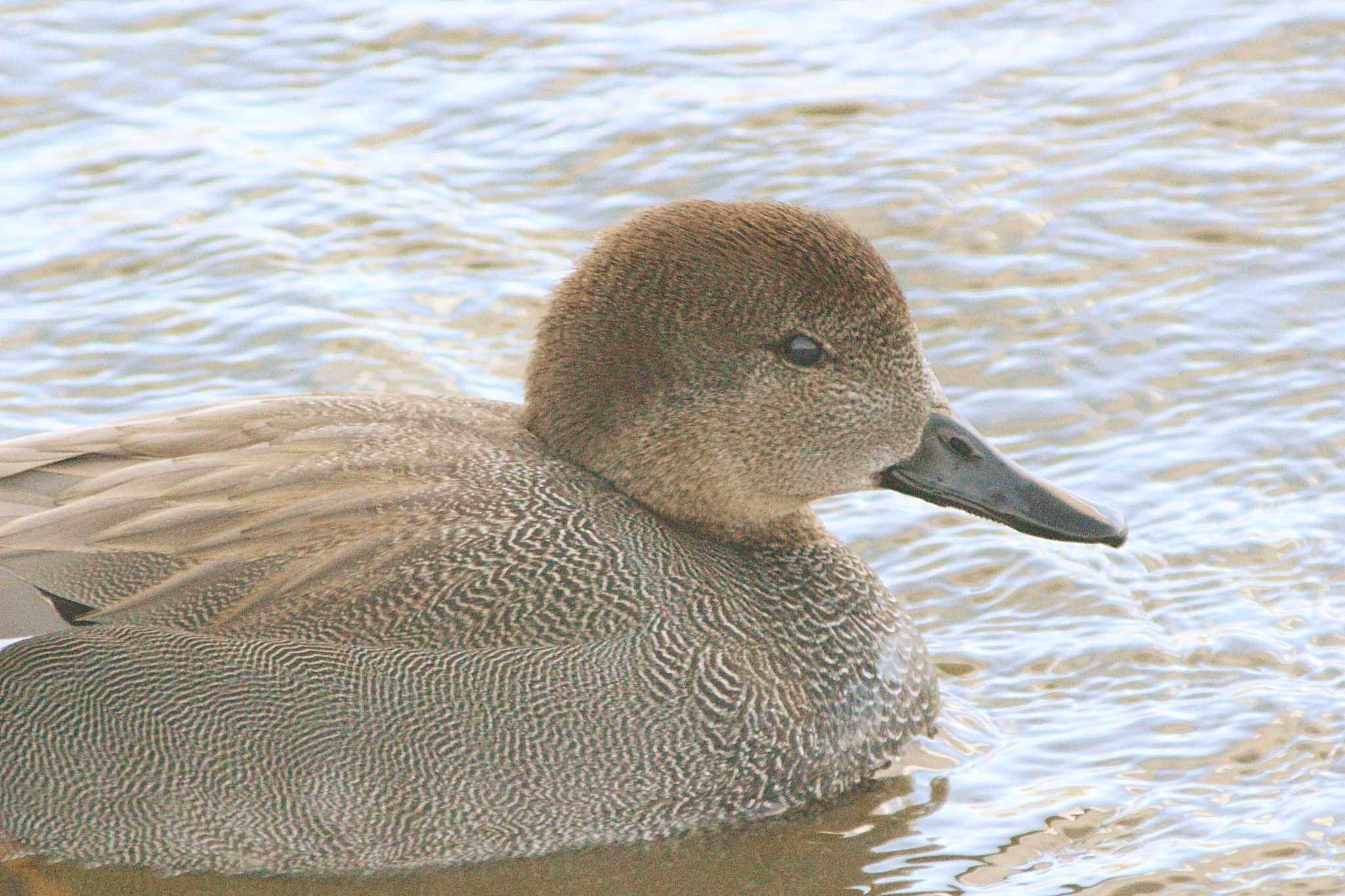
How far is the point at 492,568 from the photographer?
17.6 ft

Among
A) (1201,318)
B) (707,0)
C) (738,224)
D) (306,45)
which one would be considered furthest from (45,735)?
(707,0)

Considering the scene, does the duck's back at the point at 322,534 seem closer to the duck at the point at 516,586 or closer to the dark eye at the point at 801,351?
the duck at the point at 516,586

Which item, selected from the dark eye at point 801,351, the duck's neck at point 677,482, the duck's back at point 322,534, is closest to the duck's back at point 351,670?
the duck's back at point 322,534

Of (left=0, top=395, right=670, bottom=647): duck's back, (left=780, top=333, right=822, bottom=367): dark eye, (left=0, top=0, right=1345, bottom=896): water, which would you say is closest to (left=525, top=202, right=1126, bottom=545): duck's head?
(left=780, top=333, right=822, bottom=367): dark eye

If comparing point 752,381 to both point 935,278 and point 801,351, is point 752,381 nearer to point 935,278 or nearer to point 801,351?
point 801,351

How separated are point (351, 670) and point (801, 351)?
150 cm

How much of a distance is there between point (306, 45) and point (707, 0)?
2.01 m

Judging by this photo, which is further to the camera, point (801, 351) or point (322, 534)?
point (801, 351)

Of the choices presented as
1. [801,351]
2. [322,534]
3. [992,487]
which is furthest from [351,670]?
[992,487]

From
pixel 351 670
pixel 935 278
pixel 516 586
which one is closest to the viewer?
pixel 351 670

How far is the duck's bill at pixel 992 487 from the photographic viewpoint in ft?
18.6

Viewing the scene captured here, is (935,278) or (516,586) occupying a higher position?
(935,278)

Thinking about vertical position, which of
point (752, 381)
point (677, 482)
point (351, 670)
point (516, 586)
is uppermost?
point (752, 381)

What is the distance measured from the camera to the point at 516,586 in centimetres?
535
